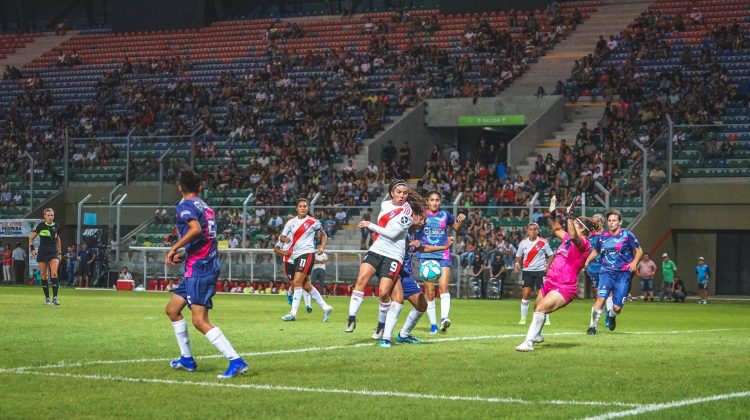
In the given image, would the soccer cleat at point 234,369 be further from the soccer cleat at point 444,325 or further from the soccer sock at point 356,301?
the soccer cleat at point 444,325

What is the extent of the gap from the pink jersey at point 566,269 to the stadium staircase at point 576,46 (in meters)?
35.6

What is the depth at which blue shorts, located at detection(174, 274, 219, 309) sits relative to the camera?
1266cm

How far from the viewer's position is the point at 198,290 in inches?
499

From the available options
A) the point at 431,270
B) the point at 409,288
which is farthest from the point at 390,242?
the point at 431,270

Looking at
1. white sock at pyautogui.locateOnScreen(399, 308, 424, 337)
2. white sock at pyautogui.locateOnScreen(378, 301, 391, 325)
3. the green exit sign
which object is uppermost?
the green exit sign

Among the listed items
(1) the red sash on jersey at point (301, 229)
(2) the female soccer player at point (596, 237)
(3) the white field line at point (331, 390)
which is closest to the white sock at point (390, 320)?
(2) the female soccer player at point (596, 237)

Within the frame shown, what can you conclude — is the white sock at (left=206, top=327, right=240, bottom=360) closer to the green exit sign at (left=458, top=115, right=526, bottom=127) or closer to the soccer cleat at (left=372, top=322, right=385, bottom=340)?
the soccer cleat at (left=372, top=322, right=385, bottom=340)

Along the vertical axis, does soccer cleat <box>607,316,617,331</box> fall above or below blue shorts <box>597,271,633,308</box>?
below

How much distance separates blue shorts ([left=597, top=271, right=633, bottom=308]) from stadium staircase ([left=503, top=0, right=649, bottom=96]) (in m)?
30.7

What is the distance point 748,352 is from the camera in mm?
15969

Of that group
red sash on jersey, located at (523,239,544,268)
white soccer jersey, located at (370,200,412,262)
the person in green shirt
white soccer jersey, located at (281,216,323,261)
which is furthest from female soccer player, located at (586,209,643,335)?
the person in green shirt

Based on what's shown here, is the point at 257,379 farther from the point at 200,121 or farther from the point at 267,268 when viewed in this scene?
the point at 200,121

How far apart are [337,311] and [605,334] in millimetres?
9212

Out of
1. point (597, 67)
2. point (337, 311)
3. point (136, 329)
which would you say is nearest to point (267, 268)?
point (337, 311)
